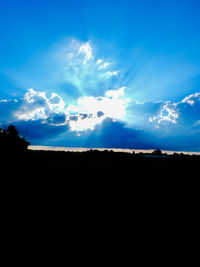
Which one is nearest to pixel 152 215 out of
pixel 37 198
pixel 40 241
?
pixel 40 241

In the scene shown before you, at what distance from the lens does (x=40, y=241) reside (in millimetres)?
6656

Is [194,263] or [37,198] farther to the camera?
[37,198]

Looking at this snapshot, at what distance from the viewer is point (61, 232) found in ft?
24.4

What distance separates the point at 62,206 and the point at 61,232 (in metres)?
3.33

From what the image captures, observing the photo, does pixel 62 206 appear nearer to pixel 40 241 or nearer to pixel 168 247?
pixel 40 241

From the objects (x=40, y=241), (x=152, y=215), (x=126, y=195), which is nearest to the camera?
(x=40, y=241)

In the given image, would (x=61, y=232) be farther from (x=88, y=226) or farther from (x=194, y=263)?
(x=194, y=263)

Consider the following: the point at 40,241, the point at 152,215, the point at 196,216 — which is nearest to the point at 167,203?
the point at 196,216

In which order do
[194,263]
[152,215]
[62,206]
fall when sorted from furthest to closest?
[62,206] < [152,215] < [194,263]

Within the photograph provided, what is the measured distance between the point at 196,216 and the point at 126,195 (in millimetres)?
5854

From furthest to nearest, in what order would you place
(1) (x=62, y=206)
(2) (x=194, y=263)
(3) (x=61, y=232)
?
(1) (x=62, y=206) → (3) (x=61, y=232) → (2) (x=194, y=263)

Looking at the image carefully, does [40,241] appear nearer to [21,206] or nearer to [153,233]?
[21,206]

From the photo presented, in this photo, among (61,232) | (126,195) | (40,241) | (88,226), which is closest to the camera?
(40,241)

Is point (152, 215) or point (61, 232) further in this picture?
point (152, 215)
